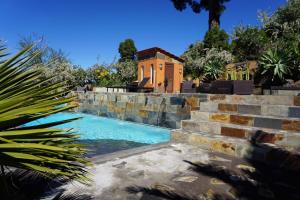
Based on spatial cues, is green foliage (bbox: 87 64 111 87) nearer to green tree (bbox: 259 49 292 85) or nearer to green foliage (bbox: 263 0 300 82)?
green foliage (bbox: 263 0 300 82)

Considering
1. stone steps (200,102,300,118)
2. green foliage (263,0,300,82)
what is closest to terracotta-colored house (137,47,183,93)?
green foliage (263,0,300,82)

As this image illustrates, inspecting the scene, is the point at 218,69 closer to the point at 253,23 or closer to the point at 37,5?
the point at 253,23

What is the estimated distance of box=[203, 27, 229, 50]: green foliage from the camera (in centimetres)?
1922

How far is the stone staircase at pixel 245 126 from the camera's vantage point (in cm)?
452

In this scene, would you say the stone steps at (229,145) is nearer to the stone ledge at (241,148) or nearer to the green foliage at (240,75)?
the stone ledge at (241,148)

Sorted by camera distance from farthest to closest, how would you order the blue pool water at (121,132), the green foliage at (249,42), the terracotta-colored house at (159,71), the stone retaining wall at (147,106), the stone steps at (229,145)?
the green foliage at (249,42) < the terracotta-colored house at (159,71) < the stone retaining wall at (147,106) < the blue pool water at (121,132) < the stone steps at (229,145)

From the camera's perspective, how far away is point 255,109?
579 cm

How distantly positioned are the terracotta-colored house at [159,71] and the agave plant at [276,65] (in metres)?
4.88

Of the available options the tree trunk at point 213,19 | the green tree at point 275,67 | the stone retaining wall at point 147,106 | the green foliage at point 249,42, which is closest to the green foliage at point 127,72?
the tree trunk at point 213,19

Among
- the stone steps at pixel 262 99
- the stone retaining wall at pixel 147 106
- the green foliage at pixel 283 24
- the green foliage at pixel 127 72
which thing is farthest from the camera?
the green foliage at pixel 127 72

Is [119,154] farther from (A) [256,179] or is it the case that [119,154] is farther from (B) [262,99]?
(B) [262,99]

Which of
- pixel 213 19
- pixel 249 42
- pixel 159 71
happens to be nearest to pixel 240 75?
pixel 159 71

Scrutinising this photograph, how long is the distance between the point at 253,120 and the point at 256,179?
2085mm

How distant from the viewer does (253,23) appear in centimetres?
1869
